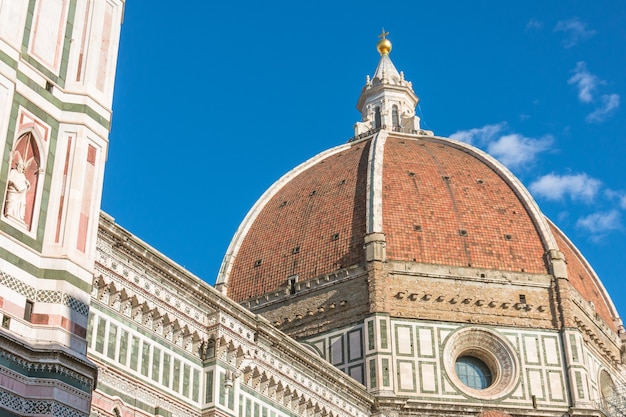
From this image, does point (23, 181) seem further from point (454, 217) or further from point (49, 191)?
point (454, 217)

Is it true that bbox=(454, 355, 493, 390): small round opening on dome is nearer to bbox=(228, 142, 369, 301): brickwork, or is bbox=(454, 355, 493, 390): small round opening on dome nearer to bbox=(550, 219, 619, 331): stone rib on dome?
bbox=(228, 142, 369, 301): brickwork

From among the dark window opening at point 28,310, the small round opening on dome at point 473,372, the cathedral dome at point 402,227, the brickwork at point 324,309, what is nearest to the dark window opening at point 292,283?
the cathedral dome at point 402,227

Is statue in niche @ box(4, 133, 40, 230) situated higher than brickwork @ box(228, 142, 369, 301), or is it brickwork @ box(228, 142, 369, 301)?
brickwork @ box(228, 142, 369, 301)

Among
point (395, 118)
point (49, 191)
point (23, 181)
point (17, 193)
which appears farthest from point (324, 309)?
point (17, 193)

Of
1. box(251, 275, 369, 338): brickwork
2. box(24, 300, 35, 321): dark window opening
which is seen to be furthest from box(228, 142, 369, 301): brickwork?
box(24, 300, 35, 321): dark window opening

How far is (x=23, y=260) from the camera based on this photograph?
10.1 m

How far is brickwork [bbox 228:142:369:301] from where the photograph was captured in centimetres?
4228

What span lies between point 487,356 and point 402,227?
652cm

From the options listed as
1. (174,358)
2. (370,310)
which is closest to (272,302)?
(370,310)

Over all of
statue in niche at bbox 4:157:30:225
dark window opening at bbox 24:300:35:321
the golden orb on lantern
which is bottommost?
dark window opening at bbox 24:300:35:321

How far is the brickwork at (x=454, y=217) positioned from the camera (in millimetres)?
41594

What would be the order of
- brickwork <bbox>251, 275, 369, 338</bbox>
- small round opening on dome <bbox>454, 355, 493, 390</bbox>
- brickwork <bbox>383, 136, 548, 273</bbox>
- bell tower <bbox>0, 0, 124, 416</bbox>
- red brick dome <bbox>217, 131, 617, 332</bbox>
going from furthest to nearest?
red brick dome <bbox>217, 131, 617, 332</bbox>, brickwork <bbox>383, 136, 548, 273</bbox>, brickwork <bbox>251, 275, 369, 338</bbox>, small round opening on dome <bbox>454, 355, 493, 390</bbox>, bell tower <bbox>0, 0, 124, 416</bbox>

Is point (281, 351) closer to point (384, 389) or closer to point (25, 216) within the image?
point (384, 389)

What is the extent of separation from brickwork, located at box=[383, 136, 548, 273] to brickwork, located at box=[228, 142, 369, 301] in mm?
1460
